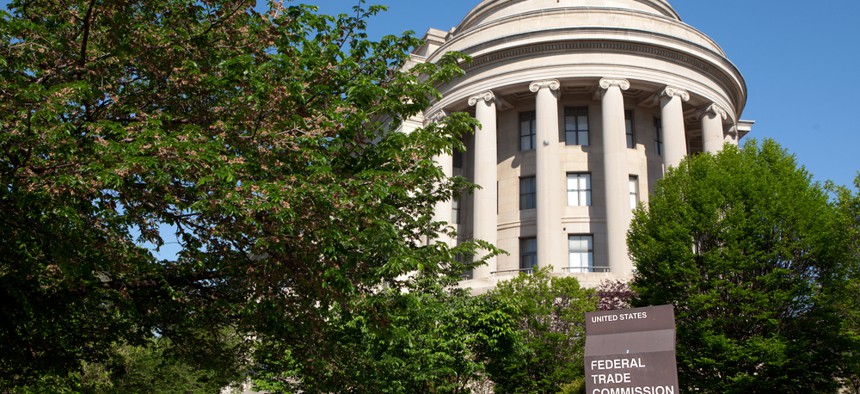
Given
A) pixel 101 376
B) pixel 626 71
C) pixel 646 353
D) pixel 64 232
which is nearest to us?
pixel 64 232

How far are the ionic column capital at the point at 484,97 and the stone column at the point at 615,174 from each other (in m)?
6.16

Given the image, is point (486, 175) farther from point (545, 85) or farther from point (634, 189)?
point (634, 189)

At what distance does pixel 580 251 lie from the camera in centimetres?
4381

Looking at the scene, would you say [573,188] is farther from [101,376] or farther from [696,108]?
[101,376]

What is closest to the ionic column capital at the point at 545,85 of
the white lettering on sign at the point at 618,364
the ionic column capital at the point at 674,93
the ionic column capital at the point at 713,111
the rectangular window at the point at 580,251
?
the ionic column capital at the point at 674,93

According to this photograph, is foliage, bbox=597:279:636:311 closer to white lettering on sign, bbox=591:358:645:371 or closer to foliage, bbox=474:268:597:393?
foliage, bbox=474:268:597:393

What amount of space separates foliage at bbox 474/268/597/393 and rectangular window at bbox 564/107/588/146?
16331 millimetres

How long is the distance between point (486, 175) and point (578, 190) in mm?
5647

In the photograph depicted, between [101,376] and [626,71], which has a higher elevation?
[626,71]

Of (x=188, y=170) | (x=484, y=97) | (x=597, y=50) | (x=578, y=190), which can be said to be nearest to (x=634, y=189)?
(x=578, y=190)

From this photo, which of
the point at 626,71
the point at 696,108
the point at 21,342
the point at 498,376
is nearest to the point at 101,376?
the point at 498,376

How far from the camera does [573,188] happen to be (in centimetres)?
4519

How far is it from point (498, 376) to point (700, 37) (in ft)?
91.2

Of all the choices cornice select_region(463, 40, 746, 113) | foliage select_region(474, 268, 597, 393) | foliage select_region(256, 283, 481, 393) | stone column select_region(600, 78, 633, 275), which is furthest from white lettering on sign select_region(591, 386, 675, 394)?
cornice select_region(463, 40, 746, 113)
